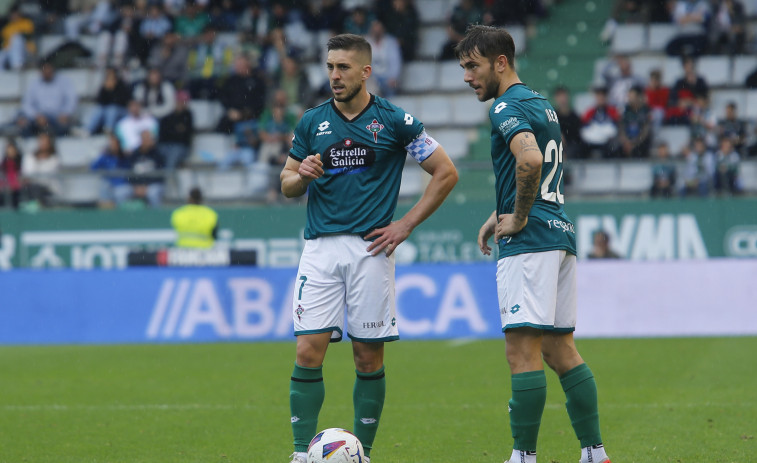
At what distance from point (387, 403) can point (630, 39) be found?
13.4 metres

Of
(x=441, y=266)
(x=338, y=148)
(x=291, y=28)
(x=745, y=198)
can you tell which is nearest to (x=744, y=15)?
(x=745, y=198)

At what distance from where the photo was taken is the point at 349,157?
18.7 ft

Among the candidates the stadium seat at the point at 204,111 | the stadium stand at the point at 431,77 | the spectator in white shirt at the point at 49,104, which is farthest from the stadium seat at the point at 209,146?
the spectator in white shirt at the point at 49,104

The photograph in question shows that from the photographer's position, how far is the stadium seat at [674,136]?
17.6m

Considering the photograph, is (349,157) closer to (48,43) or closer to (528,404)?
(528,404)

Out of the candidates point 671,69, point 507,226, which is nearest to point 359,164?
point 507,226

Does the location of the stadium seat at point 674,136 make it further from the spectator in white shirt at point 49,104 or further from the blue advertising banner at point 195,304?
the spectator in white shirt at point 49,104

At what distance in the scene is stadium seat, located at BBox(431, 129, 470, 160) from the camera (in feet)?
61.1

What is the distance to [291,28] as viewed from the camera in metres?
20.6

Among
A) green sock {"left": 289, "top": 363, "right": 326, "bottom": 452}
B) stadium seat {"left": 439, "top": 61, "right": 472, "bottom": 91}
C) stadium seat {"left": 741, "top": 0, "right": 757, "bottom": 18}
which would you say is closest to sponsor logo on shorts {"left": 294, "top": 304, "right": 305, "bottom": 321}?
green sock {"left": 289, "top": 363, "right": 326, "bottom": 452}

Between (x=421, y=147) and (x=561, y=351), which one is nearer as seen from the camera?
(x=561, y=351)

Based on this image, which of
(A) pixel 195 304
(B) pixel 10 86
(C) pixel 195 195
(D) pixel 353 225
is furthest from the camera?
(B) pixel 10 86

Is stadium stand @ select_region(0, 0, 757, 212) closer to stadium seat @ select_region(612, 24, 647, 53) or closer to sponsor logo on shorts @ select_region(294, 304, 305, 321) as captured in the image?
stadium seat @ select_region(612, 24, 647, 53)

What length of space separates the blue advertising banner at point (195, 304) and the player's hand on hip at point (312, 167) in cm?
790
